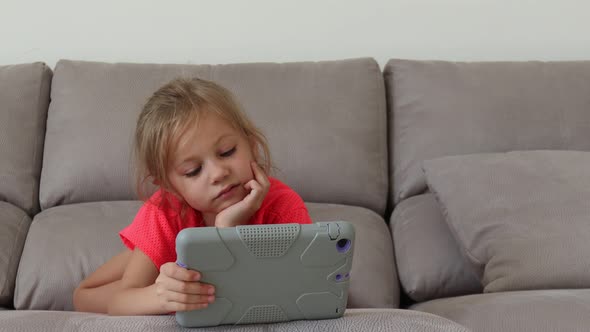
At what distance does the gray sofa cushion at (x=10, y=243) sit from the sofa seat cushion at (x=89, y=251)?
0.08ft

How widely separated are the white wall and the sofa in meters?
0.23

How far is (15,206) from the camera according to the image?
1.97 m

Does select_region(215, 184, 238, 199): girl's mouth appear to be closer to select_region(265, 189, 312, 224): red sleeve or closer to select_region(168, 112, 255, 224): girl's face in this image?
select_region(168, 112, 255, 224): girl's face

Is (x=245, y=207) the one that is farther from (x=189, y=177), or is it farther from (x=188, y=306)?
(x=188, y=306)

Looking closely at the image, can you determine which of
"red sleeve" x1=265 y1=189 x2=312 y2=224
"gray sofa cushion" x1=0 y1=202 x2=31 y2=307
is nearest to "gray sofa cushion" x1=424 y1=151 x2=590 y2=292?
"red sleeve" x1=265 y1=189 x2=312 y2=224

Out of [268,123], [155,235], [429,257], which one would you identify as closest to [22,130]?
[268,123]

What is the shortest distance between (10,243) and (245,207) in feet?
2.47

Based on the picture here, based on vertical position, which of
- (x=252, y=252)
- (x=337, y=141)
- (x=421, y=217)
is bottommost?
(x=421, y=217)

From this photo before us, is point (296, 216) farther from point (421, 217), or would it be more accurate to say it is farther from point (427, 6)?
point (427, 6)

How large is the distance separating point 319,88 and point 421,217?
1.40 feet

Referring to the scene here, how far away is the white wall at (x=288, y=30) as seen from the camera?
7.59 ft

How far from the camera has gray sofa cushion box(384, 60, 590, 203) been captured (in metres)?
2.00

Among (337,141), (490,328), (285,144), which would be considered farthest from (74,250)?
(490,328)

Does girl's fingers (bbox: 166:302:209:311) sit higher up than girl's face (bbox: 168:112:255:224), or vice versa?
girl's face (bbox: 168:112:255:224)
